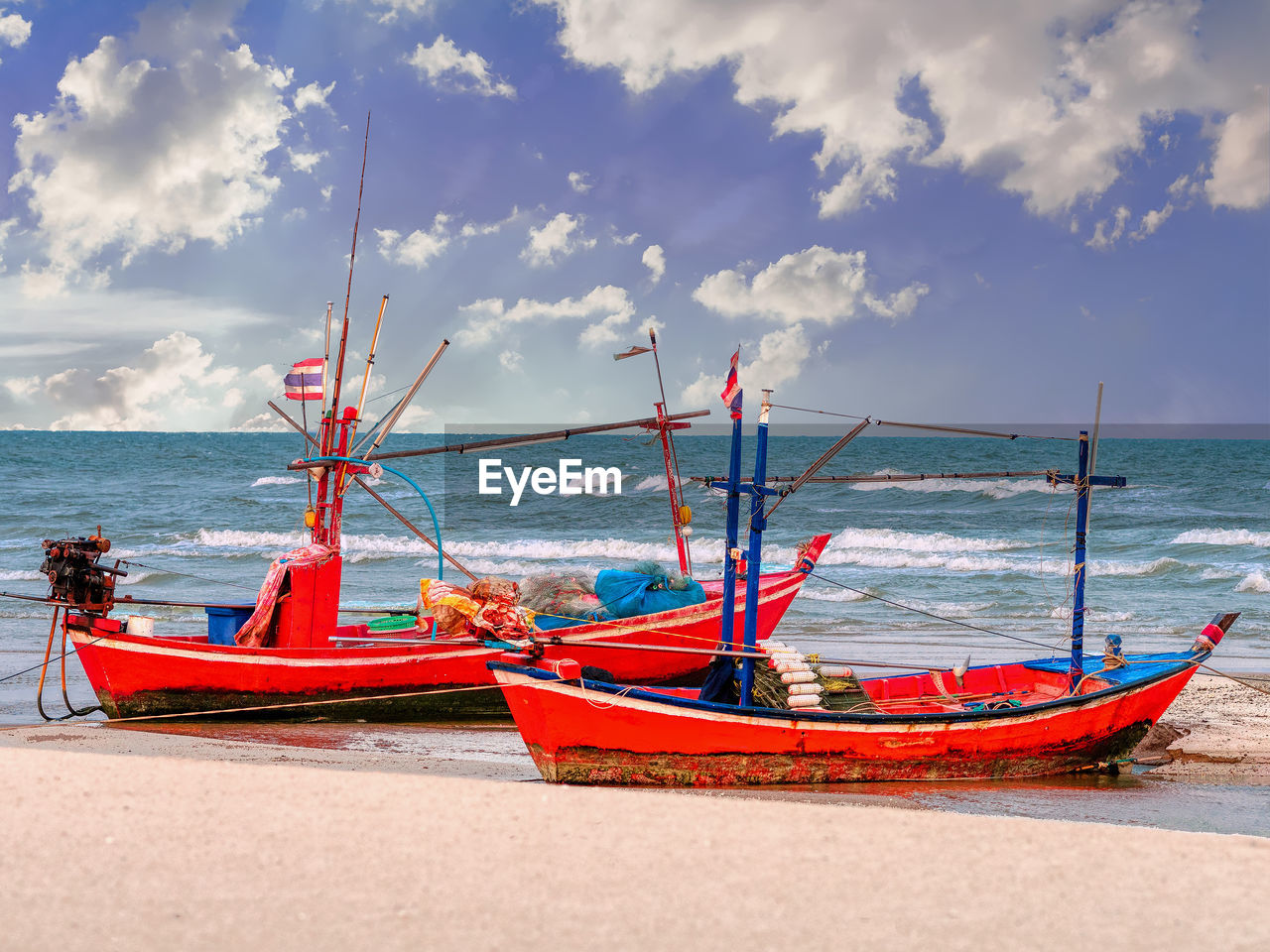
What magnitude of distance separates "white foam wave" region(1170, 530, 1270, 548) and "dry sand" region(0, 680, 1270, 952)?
31.1m

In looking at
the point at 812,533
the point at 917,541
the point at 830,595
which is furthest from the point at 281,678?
the point at 812,533

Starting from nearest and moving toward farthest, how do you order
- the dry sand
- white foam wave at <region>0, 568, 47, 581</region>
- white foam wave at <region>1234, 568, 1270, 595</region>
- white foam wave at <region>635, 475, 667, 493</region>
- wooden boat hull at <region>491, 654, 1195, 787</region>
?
the dry sand < wooden boat hull at <region>491, 654, 1195, 787</region> < white foam wave at <region>1234, 568, 1270, 595</region> < white foam wave at <region>0, 568, 47, 581</region> < white foam wave at <region>635, 475, 667, 493</region>

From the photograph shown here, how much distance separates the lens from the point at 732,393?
1041 centimetres

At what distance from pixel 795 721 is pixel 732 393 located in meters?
3.17

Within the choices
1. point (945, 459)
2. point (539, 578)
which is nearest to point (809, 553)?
point (539, 578)

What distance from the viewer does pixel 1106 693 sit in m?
10.5

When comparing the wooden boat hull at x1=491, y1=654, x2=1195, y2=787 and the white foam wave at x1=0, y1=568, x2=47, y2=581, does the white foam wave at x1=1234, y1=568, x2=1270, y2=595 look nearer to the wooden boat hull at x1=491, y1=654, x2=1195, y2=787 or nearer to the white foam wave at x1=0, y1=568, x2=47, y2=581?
the wooden boat hull at x1=491, y1=654, x2=1195, y2=787

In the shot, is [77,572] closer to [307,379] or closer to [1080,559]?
[307,379]

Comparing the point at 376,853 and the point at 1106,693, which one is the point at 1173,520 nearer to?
the point at 1106,693

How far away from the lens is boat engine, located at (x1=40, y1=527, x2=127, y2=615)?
12461 mm

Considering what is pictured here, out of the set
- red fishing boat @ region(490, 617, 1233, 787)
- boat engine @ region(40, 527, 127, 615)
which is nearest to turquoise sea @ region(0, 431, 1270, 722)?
boat engine @ region(40, 527, 127, 615)

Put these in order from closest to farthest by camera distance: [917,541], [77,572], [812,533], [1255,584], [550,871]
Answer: [550,871] → [77,572] → [1255,584] → [917,541] → [812,533]

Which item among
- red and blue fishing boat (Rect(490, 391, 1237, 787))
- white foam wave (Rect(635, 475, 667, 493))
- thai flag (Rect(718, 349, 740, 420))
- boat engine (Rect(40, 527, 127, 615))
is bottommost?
red and blue fishing boat (Rect(490, 391, 1237, 787))

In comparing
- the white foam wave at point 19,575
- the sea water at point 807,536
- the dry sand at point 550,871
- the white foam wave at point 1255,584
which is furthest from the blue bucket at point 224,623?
the white foam wave at point 1255,584
